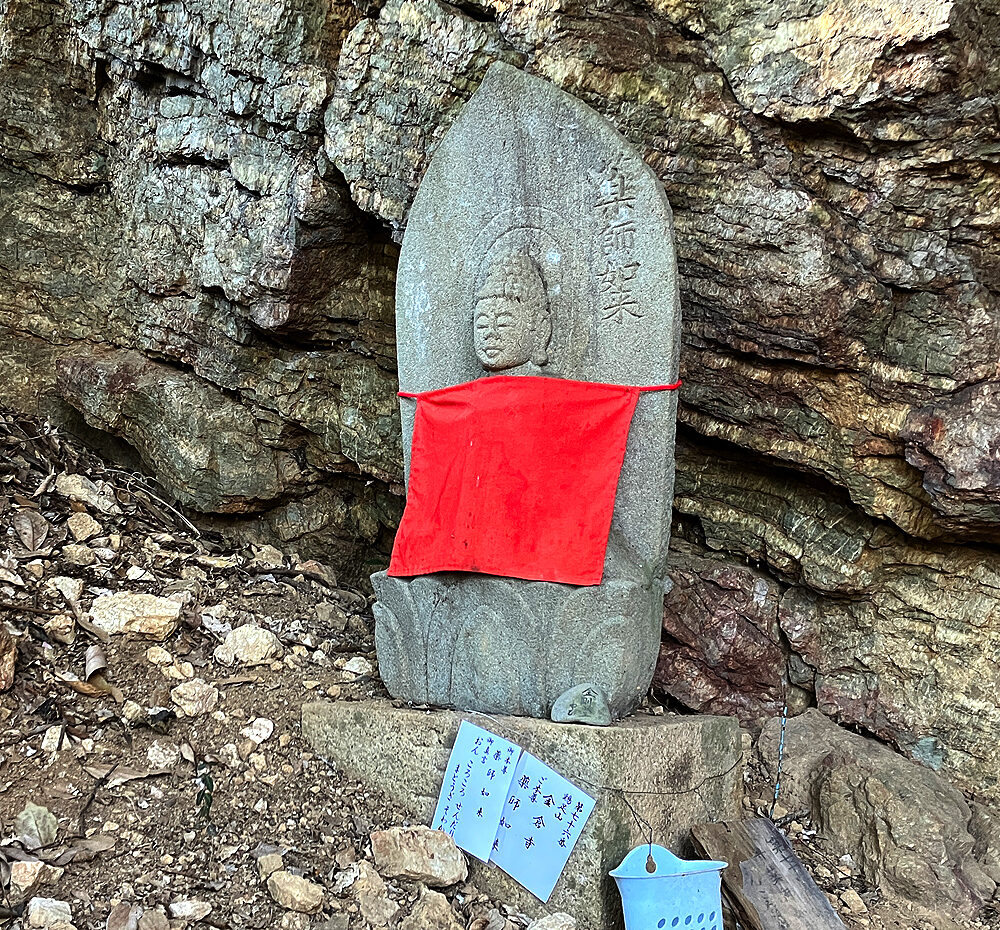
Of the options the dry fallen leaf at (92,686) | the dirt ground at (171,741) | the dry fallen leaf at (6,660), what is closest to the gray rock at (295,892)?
the dirt ground at (171,741)

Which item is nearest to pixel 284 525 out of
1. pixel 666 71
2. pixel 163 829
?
pixel 163 829

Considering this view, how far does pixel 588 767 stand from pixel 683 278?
173 cm

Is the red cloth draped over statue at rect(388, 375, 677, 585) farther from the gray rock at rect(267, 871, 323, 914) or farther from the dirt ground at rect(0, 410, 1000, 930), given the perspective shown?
the gray rock at rect(267, 871, 323, 914)

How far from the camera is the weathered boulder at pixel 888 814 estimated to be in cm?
276

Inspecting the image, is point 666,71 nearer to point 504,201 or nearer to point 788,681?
point 504,201

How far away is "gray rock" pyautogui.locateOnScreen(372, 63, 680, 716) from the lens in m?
2.63

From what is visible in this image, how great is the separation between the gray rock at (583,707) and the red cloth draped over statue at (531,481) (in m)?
0.30

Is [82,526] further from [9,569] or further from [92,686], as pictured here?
[92,686]

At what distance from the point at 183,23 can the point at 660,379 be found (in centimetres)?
256

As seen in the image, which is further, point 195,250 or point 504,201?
point 195,250

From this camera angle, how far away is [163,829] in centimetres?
248

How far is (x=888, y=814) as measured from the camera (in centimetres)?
286

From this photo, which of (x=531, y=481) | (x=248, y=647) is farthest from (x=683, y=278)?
(x=248, y=647)

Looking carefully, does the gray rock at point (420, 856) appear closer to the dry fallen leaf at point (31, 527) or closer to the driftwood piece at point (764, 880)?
the driftwood piece at point (764, 880)
